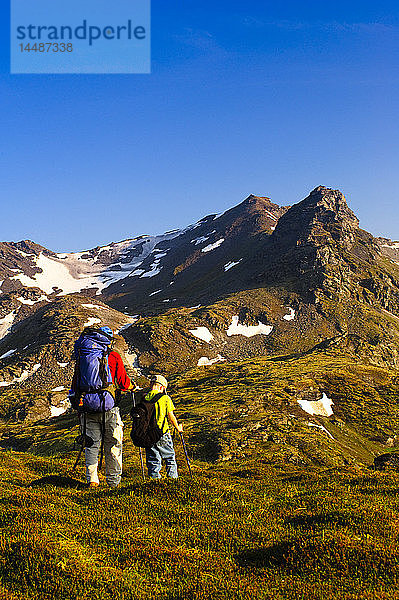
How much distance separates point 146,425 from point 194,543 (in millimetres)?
5133

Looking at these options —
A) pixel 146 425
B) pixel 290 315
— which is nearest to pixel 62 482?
pixel 146 425

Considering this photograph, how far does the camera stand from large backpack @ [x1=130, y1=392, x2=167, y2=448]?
582 inches

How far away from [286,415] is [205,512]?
165 ft

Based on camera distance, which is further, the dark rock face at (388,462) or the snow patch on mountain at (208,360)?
the snow patch on mountain at (208,360)

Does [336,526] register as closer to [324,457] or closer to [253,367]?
[324,457]

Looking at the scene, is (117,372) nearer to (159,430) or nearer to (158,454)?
(159,430)

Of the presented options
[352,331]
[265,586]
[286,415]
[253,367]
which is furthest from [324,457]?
[352,331]

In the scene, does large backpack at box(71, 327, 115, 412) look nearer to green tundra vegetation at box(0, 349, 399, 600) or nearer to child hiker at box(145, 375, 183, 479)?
child hiker at box(145, 375, 183, 479)

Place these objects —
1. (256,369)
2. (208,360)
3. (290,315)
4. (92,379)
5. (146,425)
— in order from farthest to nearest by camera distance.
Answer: (290,315), (208,360), (256,369), (146,425), (92,379)

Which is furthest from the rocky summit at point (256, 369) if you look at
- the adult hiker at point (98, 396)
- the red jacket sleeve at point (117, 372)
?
the red jacket sleeve at point (117, 372)

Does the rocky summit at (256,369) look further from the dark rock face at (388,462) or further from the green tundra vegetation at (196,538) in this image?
the green tundra vegetation at (196,538)

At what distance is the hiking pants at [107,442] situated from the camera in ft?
47.0

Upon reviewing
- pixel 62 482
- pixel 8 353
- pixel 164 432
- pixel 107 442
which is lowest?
pixel 62 482

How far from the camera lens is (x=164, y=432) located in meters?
15.0
